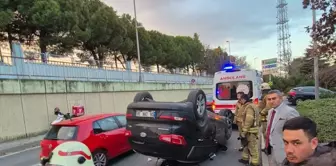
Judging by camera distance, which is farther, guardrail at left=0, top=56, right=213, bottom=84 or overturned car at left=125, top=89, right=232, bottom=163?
guardrail at left=0, top=56, right=213, bottom=84

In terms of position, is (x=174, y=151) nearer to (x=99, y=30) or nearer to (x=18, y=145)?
(x=18, y=145)

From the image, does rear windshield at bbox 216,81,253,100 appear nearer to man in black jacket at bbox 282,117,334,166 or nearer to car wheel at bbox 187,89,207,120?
car wheel at bbox 187,89,207,120

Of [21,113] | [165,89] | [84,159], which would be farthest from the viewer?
[165,89]

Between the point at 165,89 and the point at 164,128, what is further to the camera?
the point at 165,89

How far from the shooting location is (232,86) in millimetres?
12031

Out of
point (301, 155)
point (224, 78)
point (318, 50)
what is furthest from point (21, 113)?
point (301, 155)

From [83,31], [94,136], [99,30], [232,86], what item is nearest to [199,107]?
[94,136]

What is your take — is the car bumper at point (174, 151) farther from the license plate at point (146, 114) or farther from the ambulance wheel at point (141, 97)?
the ambulance wheel at point (141, 97)

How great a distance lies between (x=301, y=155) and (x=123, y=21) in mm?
33293

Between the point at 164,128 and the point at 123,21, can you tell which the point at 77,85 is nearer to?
the point at 164,128

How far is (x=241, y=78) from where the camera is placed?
11.7m

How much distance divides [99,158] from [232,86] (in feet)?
22.5

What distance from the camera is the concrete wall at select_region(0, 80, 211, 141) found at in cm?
1314

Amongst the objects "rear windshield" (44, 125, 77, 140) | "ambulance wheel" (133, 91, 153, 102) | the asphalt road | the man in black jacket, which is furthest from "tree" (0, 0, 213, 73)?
the man in black jacket
